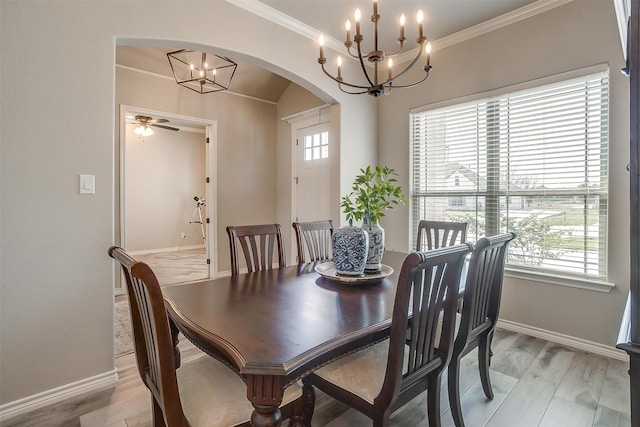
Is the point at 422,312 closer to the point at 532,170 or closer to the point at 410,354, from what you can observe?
the point at 410,354

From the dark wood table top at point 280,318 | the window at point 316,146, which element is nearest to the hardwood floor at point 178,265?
the window at point 316,146

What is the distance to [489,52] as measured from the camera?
120 inches

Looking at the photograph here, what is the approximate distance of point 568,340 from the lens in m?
2.61

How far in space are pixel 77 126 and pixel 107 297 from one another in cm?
107

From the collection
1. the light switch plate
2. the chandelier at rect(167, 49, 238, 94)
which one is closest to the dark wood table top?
the light switch plate

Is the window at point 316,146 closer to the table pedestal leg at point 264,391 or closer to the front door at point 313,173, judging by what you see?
the front door at point 313,173

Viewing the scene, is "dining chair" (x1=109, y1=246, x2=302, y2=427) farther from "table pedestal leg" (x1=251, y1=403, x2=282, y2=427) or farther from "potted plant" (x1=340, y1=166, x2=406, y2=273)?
"potted plant" (x1=340, y1=166, x2=406, y2=273)

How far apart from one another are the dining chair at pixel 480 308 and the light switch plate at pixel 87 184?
7.17 feet

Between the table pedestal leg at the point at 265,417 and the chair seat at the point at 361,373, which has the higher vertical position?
the table pedestal leg at the point at 265,417

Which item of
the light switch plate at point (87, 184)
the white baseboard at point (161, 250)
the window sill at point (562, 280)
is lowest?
the white baseboard at point (161, 250)

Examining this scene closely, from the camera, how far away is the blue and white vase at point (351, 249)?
69.7 inches

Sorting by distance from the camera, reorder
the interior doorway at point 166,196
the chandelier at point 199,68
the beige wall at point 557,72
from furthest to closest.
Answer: the interior doorway at point 166,196
the chandelier at point 199,68
the beige wall at point 557,72

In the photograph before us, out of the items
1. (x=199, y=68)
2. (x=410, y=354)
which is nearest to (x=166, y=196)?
(x=199, y=68)

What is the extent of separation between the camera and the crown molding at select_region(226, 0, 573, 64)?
8.80ft
